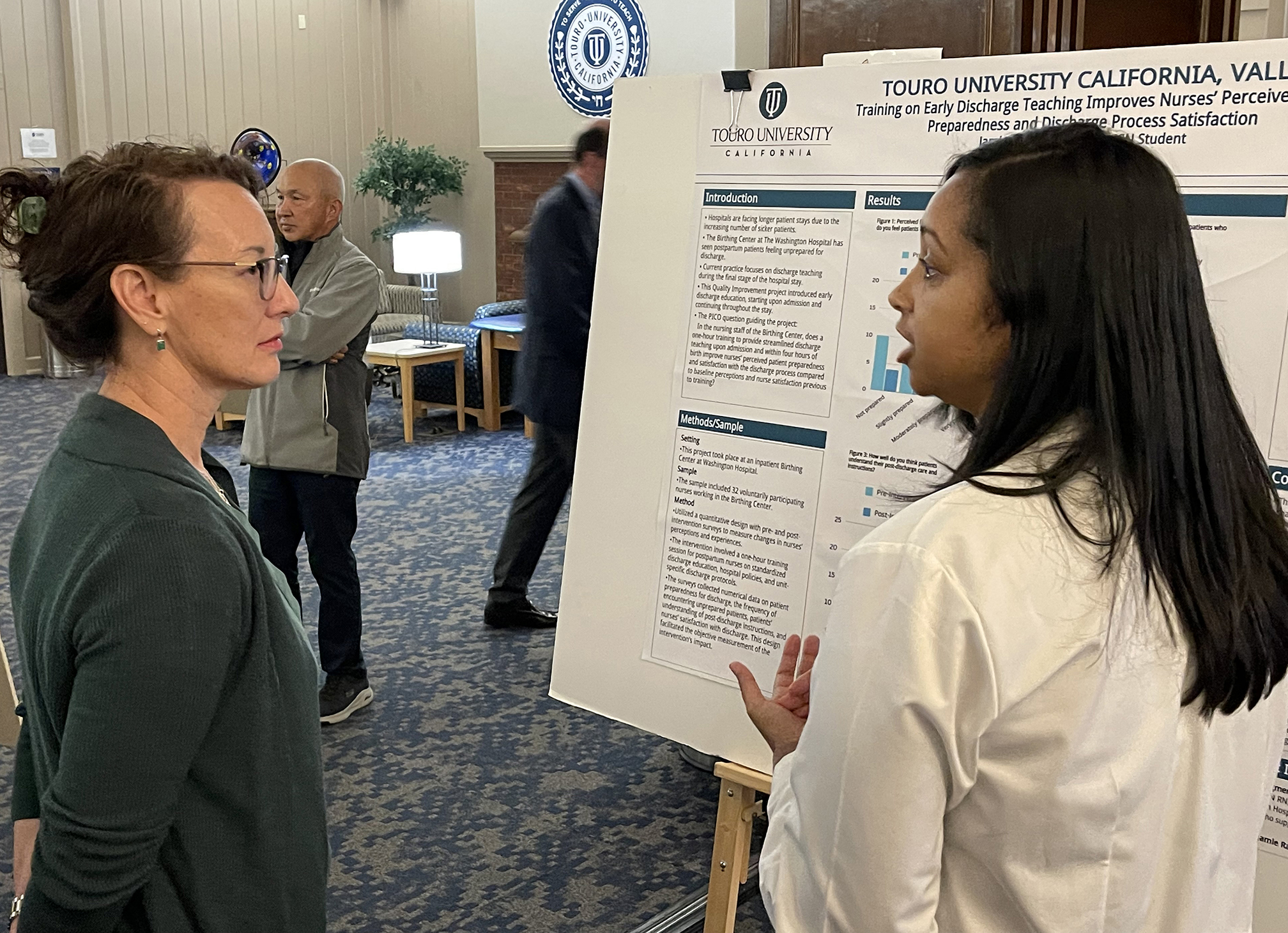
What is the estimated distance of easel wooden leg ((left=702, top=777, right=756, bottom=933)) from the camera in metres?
1.87

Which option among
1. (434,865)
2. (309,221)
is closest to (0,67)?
(309,221)

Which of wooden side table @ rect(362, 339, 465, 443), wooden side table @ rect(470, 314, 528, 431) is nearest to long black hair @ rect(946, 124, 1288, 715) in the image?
wooden side table @ rect(362, 339, 465, 443)

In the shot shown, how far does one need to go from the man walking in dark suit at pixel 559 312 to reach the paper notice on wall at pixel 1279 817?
269 cm

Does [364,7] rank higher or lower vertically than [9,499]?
higher

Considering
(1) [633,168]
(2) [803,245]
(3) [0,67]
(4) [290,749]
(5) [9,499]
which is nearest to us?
(4) [290,749]

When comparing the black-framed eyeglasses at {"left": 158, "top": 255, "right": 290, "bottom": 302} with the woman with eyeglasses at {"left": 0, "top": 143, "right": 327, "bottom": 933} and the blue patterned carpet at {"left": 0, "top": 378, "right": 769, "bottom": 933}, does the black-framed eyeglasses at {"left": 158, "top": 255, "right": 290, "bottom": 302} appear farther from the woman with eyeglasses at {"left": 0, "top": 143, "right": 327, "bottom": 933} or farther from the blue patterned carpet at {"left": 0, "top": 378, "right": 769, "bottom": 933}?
the blue patterned carpet at {"left": 0, "top": 378, "right": 769, "bottom": 933}

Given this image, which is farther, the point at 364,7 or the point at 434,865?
the point at 364,7

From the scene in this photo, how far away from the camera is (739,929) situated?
2.47 m

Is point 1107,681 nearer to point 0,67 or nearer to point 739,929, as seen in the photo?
point 739,929

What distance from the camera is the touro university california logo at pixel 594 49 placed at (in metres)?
9.00

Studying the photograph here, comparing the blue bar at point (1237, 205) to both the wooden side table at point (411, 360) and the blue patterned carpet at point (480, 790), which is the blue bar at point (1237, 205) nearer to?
the blue patterned carpet at point (480, 790)

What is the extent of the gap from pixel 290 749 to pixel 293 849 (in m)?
0.11

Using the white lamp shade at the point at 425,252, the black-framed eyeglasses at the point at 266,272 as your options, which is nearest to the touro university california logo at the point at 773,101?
the black-framed eyeglasses at the point at 266,272

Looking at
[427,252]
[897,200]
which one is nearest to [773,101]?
[897,200]
